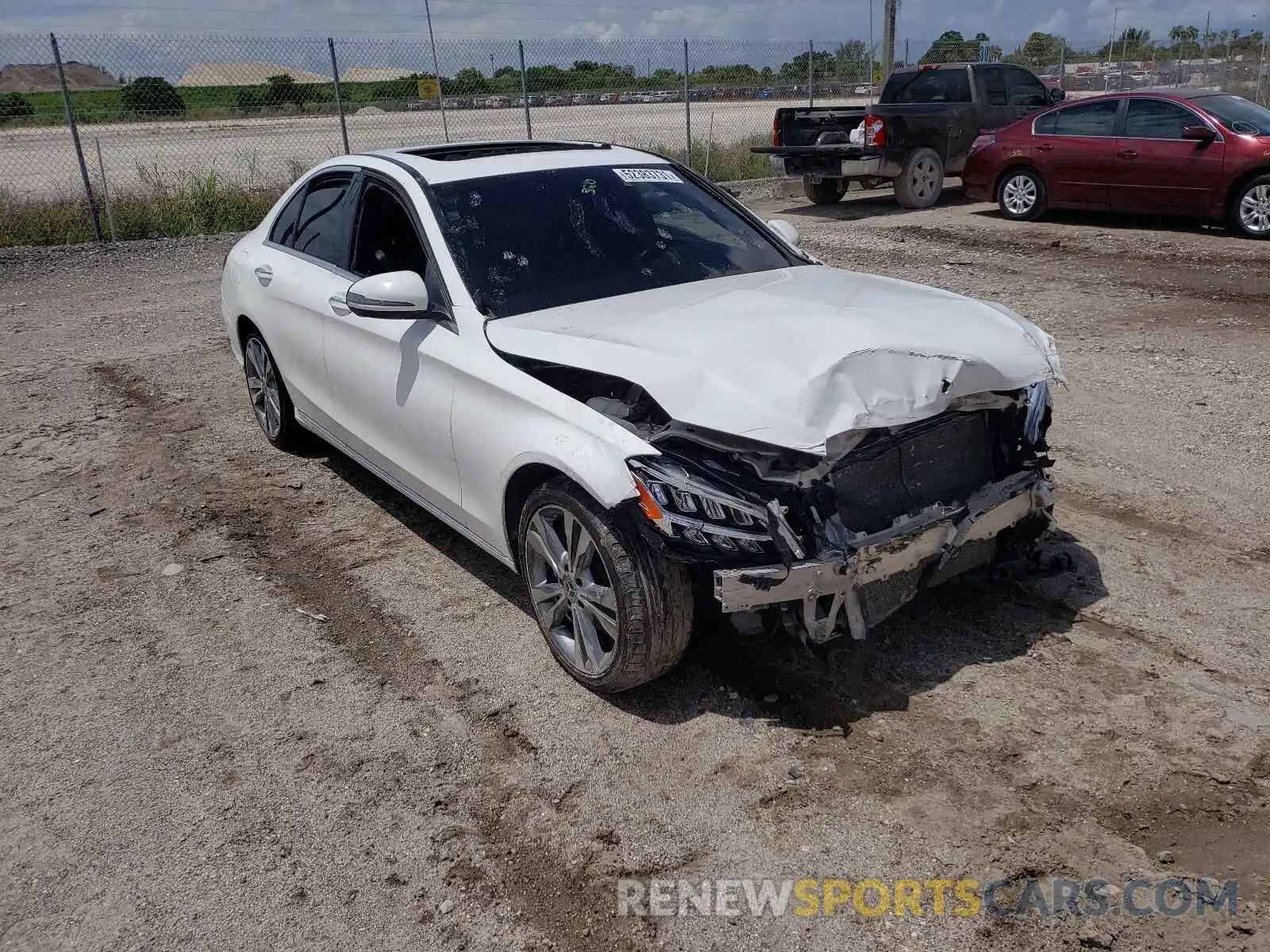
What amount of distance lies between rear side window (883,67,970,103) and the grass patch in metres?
9.31

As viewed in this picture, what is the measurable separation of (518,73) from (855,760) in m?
16.2

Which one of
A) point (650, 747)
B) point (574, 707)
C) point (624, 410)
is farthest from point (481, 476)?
point (650, 747)

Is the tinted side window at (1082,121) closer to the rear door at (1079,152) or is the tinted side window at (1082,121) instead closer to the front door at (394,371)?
the rear door at (1079,152)

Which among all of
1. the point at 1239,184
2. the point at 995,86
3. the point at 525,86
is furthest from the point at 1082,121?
the point at 525,86

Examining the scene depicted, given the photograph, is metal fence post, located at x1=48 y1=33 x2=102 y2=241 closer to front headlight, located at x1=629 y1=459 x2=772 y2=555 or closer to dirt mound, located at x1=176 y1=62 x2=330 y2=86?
dirt mound, located at x1=176 y1=62 x2=330 y2=86

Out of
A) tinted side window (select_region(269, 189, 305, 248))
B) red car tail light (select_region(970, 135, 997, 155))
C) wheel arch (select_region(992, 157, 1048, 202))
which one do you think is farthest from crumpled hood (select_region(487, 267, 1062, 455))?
red car tail light (select_region(970, 135, 997, 155))

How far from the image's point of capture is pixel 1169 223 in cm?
1269

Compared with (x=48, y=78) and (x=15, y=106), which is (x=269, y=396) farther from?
(x=15, y=106)

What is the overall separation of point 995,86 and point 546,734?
14.4m

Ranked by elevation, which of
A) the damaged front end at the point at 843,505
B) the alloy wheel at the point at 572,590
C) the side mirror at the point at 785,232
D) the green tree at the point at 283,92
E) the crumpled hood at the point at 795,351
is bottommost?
the alloy wheel at the point at 572,590

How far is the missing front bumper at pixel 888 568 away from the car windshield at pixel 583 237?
154 centimetres

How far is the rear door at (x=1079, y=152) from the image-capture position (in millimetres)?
12328

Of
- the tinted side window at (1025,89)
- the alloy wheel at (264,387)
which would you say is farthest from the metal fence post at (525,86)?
the alloy wheel at (264,387)

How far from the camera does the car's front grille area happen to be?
3.47 metres
